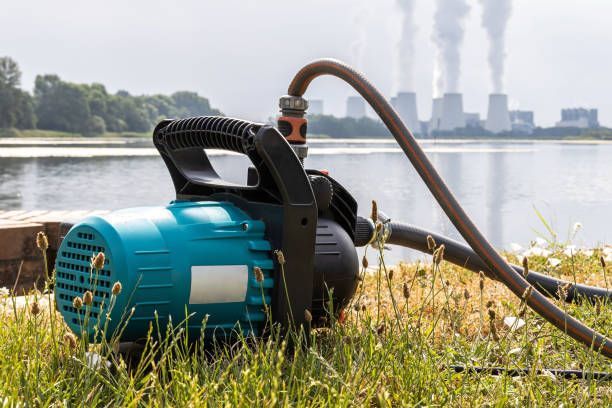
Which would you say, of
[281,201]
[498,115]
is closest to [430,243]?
[281,201]

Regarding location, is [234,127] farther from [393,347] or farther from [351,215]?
[393,347]

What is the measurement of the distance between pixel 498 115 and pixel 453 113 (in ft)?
12.9

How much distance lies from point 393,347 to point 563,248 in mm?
2855

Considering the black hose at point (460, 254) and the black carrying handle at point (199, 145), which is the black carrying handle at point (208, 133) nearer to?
the black carrying handle at point (199, 145)

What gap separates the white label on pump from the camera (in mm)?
2053

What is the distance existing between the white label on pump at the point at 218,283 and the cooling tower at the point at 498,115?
220 feet

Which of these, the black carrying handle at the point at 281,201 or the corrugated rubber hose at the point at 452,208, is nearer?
the black carrying handle at the point at 281,201

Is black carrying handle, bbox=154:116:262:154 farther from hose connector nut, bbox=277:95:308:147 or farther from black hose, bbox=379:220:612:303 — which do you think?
black hose, bbox=379:220:612:303

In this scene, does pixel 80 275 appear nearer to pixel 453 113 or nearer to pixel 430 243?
pixel 430 243

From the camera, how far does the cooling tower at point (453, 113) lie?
67.9 m

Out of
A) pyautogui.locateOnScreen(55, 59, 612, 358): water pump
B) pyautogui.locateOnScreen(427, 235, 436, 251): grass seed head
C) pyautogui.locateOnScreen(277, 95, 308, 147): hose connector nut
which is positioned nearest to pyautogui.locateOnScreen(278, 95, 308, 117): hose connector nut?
pyautogui.locateOnScreen(277, 95, 308, 147): hose connector nut

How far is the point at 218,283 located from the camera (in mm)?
2082

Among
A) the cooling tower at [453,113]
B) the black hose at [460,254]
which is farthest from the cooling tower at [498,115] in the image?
the black hose at [460,254]

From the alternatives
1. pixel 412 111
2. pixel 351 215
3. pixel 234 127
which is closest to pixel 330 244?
pixel 351 215
